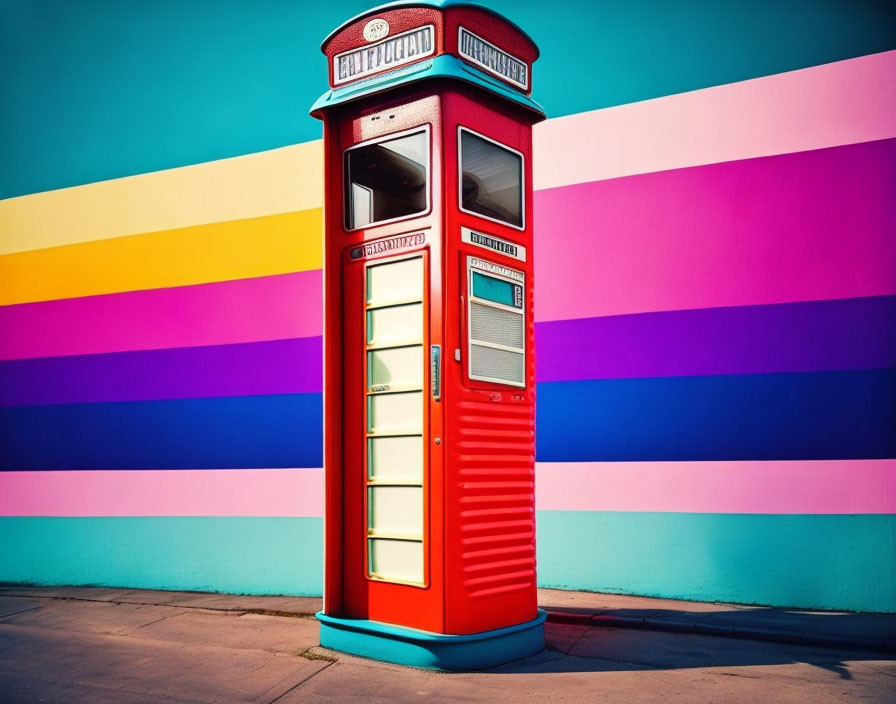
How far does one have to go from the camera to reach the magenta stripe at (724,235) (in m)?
5.89

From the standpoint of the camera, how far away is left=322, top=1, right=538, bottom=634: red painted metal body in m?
4.75

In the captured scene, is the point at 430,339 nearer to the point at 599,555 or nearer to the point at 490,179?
the point at 490,179

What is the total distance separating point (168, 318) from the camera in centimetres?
775

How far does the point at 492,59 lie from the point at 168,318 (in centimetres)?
413

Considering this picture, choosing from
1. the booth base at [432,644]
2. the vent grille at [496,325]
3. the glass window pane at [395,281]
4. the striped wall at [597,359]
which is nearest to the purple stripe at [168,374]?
the striped wall at [597,359]

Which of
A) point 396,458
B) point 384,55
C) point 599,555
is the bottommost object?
point 599,555

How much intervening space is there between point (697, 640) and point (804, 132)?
11.8 feet

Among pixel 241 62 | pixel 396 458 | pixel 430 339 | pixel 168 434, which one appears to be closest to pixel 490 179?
pixel 430 339

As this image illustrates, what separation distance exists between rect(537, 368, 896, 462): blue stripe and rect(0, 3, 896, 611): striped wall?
0.6 inches

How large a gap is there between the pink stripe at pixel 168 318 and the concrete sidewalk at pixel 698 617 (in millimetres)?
2232

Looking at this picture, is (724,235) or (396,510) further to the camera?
(724,235)

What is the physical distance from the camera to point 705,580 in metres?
6.09

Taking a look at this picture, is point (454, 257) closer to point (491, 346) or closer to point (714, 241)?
point (491, 346)

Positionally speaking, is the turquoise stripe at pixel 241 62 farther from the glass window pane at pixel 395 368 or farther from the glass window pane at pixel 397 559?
the glass window pane at pixel 397 559
